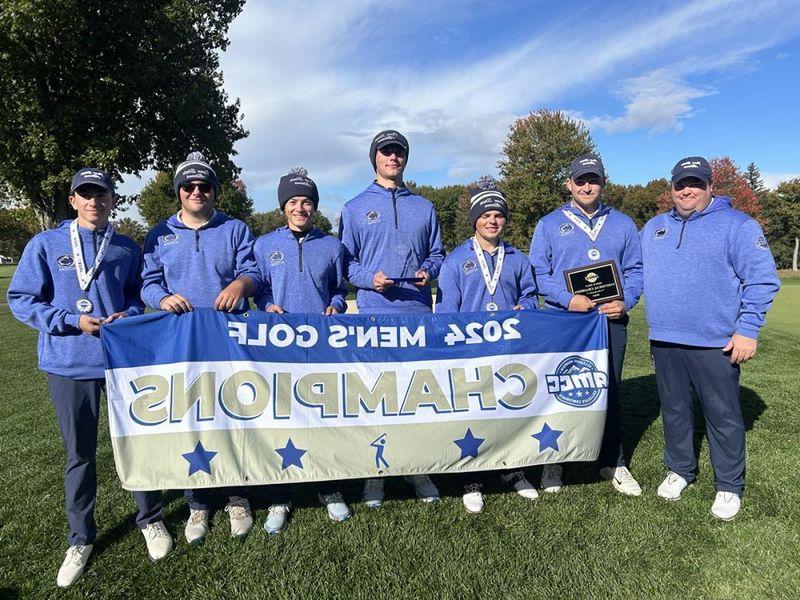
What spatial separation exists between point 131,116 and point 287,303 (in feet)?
52.9

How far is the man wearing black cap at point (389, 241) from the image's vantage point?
4.11 meters

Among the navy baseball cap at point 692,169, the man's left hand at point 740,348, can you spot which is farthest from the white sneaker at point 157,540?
the navy baseball cap at point 692,169

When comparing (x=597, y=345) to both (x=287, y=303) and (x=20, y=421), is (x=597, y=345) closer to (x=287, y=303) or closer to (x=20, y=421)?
(x=287, y=303)

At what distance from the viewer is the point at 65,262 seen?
332 cm

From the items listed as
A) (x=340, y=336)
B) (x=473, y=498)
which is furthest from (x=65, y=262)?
(x=473, y=498)

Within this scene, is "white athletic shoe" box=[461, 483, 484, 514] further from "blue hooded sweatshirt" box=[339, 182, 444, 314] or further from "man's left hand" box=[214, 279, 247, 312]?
"man's left hand" box=[214, 279, 247, 312]

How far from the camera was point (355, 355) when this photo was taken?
12.2 feet

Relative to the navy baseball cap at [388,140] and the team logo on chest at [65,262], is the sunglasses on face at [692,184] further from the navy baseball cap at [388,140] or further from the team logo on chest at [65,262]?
the team logo on chest at [65,262]

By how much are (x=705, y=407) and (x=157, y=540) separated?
4.26 m

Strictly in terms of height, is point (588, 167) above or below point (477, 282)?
above

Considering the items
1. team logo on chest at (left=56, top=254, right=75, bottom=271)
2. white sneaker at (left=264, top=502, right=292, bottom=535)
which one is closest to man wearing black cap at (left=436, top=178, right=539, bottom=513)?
white sneaker at (left=264, top=502, right=292, bottom=535)

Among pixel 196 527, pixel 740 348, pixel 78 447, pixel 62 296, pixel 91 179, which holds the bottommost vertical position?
pixel 196 527

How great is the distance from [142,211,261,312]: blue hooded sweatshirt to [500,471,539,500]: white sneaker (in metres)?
2.67

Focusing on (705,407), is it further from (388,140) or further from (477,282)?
(388,140)
